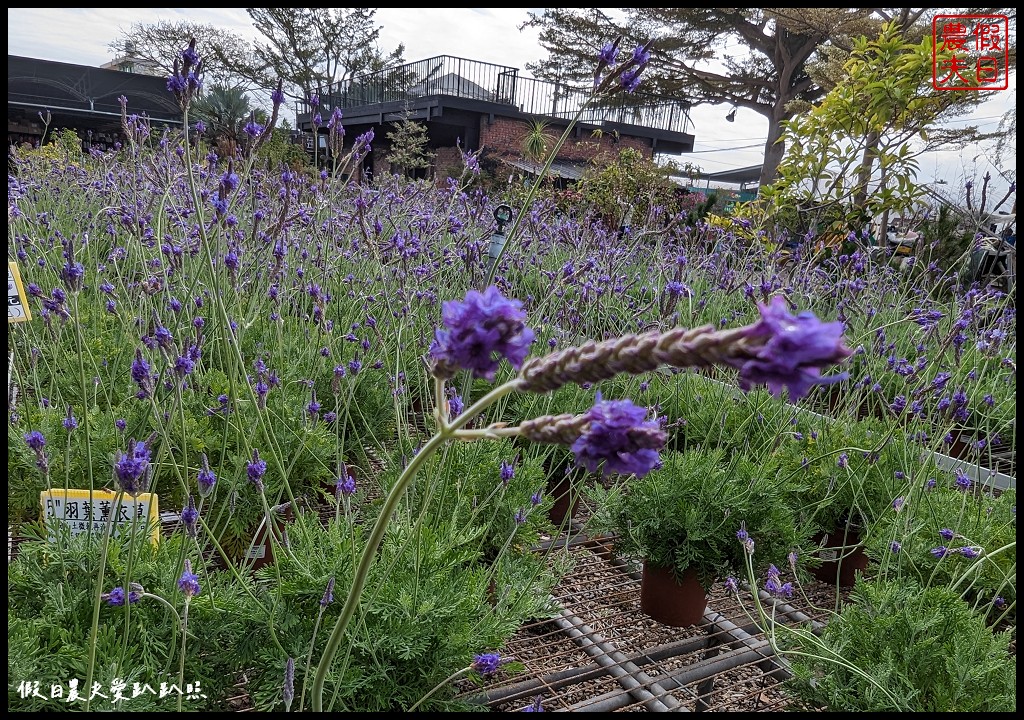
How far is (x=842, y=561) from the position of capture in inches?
92.7

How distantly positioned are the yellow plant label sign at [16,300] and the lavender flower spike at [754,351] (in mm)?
1909

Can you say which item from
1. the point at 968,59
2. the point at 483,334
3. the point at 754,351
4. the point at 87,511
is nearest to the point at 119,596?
the point at 87,511

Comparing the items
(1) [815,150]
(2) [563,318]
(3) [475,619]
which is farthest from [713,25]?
(3) [475,619]

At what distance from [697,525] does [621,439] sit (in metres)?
1.56

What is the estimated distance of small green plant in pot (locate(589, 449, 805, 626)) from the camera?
2002 mm

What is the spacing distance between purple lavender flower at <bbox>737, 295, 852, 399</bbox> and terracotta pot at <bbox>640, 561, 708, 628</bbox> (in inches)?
65.6

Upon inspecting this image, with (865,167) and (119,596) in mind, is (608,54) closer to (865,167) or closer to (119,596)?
(119,596)

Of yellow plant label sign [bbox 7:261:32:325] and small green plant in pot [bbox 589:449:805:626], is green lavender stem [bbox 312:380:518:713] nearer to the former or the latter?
small green plant in pot [bbox 589:449:805:626]

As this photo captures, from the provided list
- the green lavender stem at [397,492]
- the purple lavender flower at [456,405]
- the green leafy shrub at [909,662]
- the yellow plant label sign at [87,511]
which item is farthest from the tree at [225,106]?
the green lavender stem at [397,492]

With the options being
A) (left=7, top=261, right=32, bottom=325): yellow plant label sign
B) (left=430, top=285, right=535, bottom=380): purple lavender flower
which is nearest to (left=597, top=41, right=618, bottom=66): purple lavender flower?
(left=430, top=285, right=535, bottom=380): purple lavender flower

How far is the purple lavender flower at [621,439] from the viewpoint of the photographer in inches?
22.3

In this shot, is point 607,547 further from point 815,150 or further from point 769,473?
point 815,150

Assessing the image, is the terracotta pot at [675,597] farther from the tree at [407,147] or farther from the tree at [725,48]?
the tree at [725,48]

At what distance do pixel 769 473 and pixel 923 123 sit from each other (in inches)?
171
